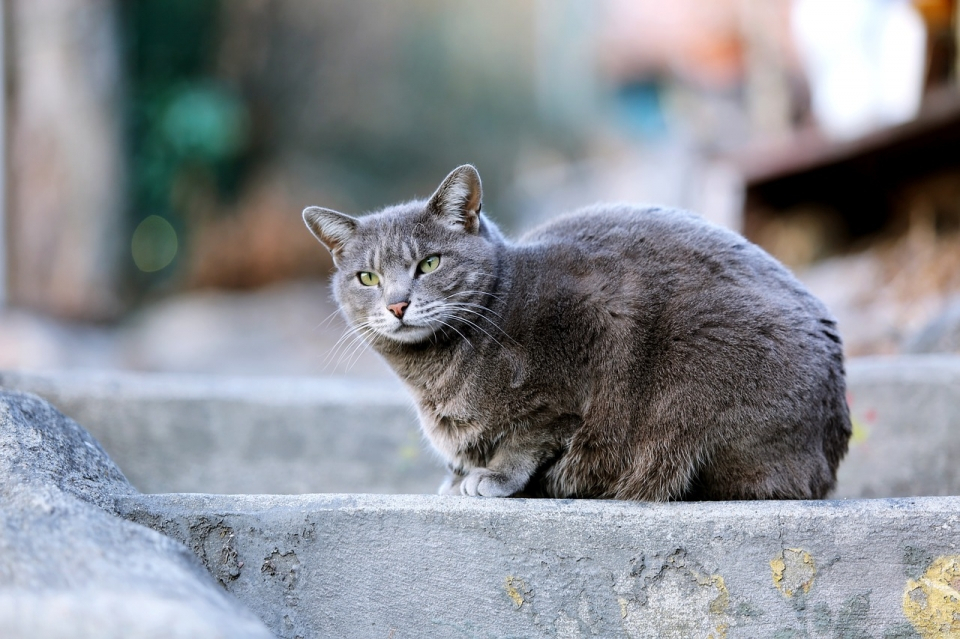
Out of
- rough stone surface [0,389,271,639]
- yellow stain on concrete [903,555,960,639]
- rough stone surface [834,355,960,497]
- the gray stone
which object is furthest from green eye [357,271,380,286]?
the gray stone

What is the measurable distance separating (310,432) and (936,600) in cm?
204

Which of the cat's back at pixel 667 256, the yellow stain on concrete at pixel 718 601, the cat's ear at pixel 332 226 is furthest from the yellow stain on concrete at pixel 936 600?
the cat's ear at pixel 332 226

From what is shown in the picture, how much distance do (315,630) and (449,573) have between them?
0.99 feet

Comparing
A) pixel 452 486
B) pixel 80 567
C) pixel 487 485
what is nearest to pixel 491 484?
pixel 487 485

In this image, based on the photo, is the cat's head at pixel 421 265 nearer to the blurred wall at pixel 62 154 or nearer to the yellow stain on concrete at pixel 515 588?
the yellow stain on concrete at pixel 515 588

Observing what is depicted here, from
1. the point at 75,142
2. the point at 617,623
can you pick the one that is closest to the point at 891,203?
the point at 617,623

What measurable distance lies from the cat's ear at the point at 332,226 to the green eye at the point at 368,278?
0.14 meters

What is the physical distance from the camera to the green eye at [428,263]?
2.31 meters

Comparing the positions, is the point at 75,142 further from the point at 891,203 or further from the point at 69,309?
the point at 891,203

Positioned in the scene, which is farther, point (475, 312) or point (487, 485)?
point (475, 312)

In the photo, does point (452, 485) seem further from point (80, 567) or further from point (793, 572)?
point (80, 567)

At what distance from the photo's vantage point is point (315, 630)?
1.78 meters

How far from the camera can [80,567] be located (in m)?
1.35

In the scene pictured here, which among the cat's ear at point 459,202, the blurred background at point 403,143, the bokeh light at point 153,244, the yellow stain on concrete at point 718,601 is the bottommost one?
the bokeh light at point 153,244
